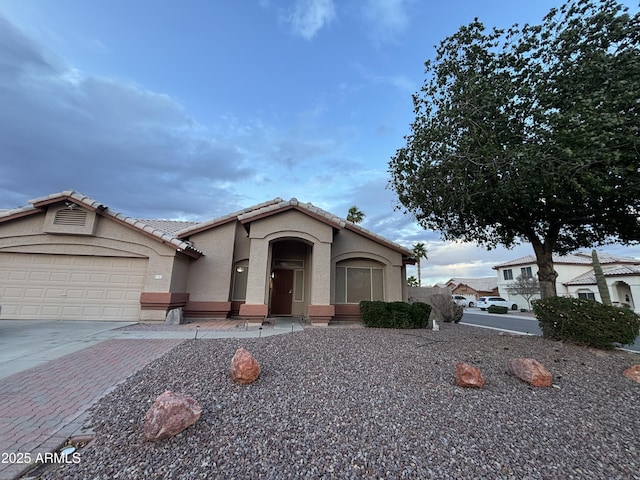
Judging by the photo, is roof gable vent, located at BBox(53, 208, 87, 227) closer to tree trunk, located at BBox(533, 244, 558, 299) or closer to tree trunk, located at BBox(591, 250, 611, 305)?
tree trunk, located at BBox(533, 244, 558, 299)

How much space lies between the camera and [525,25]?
289 inches

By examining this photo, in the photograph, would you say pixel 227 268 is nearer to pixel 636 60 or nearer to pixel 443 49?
pixel 443 49

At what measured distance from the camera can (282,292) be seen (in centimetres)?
1387

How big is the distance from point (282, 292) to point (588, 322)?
37.5ft

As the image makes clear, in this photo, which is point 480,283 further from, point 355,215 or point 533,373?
point 533,373

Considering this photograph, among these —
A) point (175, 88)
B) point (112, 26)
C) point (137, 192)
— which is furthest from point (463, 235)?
point (137, 192)

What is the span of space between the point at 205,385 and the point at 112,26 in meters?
13.6

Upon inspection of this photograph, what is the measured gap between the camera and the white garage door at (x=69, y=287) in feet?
32.2

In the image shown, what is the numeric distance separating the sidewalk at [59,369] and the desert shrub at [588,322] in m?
8.55

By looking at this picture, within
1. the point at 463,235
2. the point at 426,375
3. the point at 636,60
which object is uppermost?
the point at 636,60

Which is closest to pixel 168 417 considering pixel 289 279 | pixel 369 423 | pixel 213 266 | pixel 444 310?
pixel 369 423

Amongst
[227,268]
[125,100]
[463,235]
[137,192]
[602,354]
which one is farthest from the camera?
[137,192]

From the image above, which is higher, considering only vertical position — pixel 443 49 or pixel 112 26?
pixel 112 26

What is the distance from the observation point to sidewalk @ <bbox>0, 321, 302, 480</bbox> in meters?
2.92
